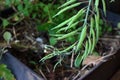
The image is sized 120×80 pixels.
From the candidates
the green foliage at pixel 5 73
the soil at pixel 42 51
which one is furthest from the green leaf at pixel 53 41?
the green foliage at pixel 5 73

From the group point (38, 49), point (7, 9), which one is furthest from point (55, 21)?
point (7, 9)

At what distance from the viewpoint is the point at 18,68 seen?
66 centimetres

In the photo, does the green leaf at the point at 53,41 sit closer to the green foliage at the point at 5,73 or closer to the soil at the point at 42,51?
the soil at the point at 42,51

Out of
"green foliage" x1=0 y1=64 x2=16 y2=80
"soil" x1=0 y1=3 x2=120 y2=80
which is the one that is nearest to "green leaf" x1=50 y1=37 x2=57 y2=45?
"soil" x1=0 y1=3 x2=120 y2=80

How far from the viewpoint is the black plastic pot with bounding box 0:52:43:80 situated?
630 mm

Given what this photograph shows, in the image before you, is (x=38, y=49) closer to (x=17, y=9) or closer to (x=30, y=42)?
(x=30, y=42)

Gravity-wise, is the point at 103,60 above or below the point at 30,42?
below

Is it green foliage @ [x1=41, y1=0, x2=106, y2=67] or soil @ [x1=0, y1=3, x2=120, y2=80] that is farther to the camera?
soil @ [x1=0, y1=3, x2=120, y2=80]

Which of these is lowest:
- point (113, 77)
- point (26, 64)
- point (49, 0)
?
point (113, 77)

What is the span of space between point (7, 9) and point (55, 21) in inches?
7.7

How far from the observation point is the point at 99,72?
66 cm

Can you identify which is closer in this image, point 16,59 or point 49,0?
point 16,59

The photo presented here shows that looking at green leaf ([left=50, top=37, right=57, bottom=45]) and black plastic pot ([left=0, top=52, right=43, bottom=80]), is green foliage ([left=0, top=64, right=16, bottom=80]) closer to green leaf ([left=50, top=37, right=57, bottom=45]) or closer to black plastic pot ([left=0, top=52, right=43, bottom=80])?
black plastic pot ([left=0, top=52, right=43, bottom=80])

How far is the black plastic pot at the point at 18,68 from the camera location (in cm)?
63
